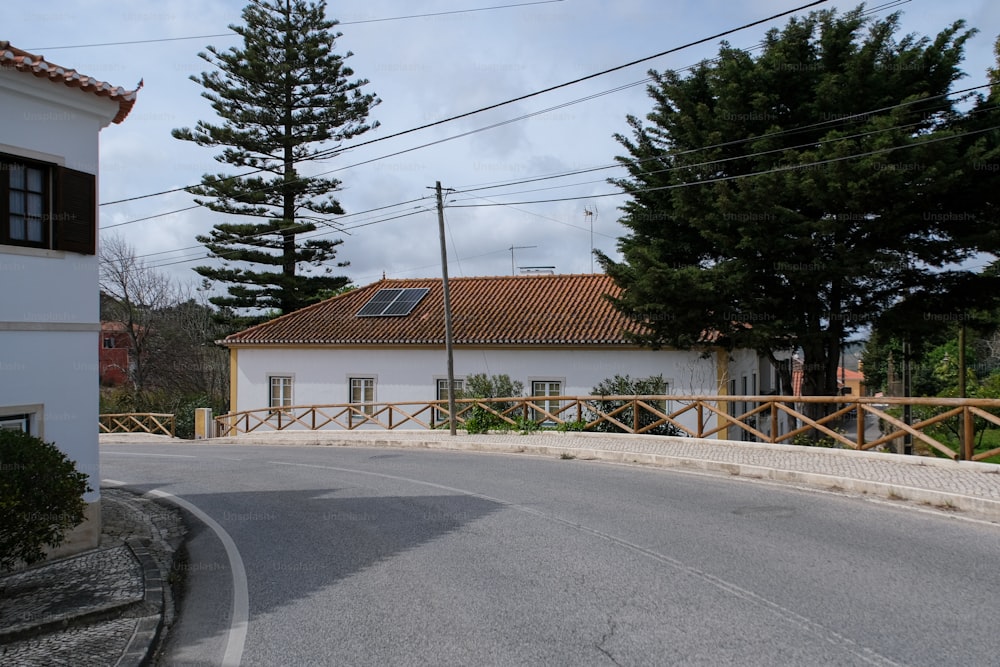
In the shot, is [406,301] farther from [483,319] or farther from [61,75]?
[61,75]

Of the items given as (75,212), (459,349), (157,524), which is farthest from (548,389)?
(75,212)

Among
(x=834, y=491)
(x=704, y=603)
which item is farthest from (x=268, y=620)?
(x=834, y=491)

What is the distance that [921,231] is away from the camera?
17.2 m

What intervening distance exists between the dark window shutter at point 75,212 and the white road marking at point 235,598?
3.65m

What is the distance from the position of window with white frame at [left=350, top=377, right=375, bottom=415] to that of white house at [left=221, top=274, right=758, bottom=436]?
41mm

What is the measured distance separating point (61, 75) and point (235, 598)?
5.75 meters

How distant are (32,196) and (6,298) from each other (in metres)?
1.20

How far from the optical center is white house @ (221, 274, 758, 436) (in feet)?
78.5

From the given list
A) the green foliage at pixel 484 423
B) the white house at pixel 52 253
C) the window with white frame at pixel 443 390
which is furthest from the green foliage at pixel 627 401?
the white house at pixel 52 253

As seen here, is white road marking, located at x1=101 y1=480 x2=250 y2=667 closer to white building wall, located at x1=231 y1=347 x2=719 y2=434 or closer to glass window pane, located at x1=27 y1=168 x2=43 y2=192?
glass window pane, located at x1=27 y1=168 x2=43 y2=192

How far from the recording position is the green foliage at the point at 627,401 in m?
19.8

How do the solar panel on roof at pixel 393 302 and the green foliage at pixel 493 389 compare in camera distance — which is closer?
the green foliage at pixel 493 389

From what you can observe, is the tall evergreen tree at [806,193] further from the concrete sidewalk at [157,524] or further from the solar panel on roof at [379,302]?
the solar panel on roof at [379,302]

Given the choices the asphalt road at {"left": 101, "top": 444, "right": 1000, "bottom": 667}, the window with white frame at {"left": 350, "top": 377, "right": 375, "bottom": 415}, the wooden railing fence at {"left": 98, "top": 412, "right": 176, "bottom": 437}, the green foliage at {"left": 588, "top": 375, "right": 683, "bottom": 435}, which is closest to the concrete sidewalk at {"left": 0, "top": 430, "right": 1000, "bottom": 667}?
the asphalt road at {"left": 101, "top": 444, "right": 1000, "bottom": 667}
